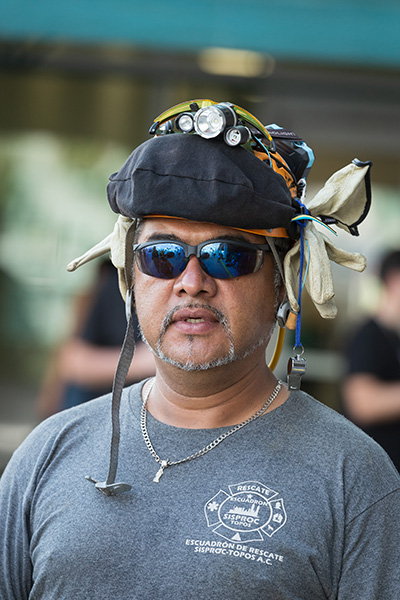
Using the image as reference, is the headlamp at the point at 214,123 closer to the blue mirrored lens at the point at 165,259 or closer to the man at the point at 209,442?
the man at the point at 209,442

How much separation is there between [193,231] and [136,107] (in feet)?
14.7

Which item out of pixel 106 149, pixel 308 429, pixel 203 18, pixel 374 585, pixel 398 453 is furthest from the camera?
pixel 106 149

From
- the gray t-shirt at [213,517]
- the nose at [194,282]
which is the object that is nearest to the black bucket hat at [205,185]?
the nose at [194,282]

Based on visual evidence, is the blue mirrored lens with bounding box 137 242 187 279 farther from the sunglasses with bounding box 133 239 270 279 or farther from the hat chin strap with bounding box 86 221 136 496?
the hat chin strap with bounding box 86 221 136 496

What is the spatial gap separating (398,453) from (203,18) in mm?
3472

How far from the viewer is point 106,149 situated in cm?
661

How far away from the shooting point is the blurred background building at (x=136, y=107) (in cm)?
609

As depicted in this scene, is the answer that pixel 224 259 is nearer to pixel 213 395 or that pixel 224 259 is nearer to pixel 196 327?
pixel 196 327

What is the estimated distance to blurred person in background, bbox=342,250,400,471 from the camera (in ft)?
14.1

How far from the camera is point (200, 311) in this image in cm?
213

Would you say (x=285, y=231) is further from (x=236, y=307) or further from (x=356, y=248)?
(x=356, y=248)

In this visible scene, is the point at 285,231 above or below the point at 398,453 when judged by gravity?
above

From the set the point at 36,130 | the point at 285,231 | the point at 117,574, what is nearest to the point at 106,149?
the point at 36,130

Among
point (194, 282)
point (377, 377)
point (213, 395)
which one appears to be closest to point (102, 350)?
point (377, 377)
